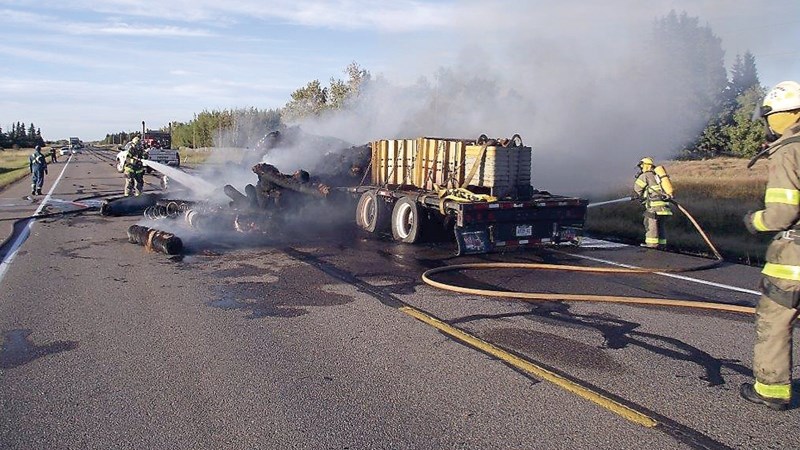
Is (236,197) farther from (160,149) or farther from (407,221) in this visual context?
(160,149)

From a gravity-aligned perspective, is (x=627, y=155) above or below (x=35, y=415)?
above

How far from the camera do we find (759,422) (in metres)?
4.02

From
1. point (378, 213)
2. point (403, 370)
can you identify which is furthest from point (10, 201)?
point (403, 370)

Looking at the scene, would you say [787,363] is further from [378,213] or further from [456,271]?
[378,213]

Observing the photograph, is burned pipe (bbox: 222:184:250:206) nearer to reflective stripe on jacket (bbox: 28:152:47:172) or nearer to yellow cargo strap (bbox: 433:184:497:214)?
yellow cargo strap (bbox: 433:184:497:214)

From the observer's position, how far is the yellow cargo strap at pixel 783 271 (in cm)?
408

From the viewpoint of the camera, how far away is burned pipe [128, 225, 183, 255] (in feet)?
33.4

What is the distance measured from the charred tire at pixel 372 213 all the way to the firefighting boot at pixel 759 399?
8.21 metres

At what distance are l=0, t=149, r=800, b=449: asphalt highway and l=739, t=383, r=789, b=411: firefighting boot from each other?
58 millimetres

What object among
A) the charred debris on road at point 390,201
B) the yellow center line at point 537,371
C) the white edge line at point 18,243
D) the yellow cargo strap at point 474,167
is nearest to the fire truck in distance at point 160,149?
the white edge line at point 18,243

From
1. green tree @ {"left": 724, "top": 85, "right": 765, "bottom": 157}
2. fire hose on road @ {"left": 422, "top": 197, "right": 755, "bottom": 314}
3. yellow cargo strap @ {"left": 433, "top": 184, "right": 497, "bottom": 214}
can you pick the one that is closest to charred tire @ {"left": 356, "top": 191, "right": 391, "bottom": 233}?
yellow cargo strap @ {"left": 433, "top": 184, "right": 497, "bottom": 214}

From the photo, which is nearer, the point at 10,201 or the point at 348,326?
the point at 348,326

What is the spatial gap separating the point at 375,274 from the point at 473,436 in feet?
16.5

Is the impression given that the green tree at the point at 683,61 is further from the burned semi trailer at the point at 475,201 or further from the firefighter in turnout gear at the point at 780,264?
the firefighter in turnout gear at the point at 780,264
